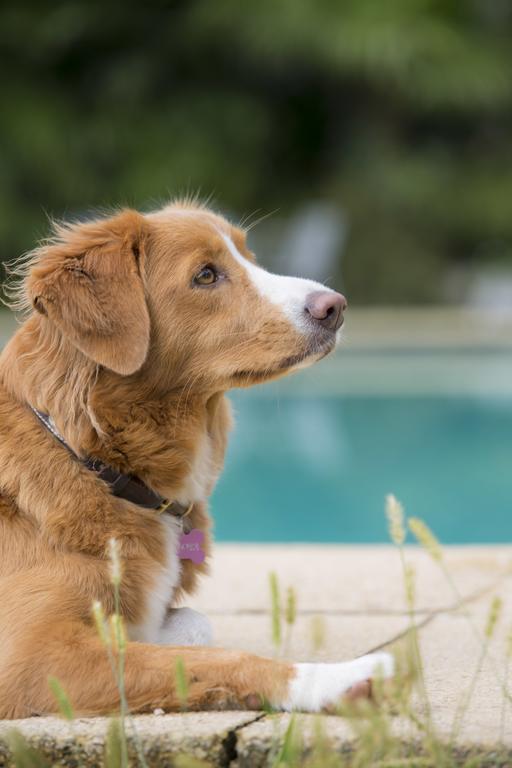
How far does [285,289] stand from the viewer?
3.29 metres

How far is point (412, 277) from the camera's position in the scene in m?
18.8

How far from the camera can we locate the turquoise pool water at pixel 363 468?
7387mm

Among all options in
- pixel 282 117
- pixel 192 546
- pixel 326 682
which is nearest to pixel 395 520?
pixel 326 682

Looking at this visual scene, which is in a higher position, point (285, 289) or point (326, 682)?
point (285, 289)

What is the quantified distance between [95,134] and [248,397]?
8.51 meters

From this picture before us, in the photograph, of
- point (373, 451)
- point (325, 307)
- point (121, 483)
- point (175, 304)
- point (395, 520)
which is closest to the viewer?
point (395, 520)

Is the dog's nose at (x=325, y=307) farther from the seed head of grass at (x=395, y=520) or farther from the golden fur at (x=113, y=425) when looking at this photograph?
the seed head of grass at (x=395, y=520)

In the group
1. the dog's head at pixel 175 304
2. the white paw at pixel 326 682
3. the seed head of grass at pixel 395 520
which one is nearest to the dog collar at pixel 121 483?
the dog's head at pixel 175 304

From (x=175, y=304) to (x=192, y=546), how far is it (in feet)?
2.17

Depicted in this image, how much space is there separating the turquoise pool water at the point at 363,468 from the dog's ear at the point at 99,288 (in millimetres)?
2271

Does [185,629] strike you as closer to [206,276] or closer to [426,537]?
[206,276]

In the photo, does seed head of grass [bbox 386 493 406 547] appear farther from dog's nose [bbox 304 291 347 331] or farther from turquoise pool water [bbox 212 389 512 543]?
turquoise pool water [bbox 212 389 512 543]

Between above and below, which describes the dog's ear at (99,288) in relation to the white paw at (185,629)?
above

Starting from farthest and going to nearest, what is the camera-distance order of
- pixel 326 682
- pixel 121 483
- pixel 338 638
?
pixel 338 638, pixel 121 483, pixel 326 682
